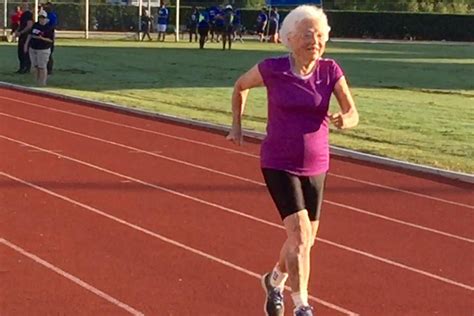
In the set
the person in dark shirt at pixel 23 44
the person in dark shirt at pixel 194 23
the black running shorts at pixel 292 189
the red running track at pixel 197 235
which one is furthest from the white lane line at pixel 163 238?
the person in dark shirt at pixel 194 23

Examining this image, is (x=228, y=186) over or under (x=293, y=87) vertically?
under

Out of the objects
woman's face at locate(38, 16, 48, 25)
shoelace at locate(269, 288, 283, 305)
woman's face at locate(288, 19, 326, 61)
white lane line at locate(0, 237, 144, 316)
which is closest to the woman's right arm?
woman's face at locate(288, 19, 326, 61)

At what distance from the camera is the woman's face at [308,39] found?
6.47m

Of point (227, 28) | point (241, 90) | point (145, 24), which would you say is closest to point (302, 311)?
point (241, 90)

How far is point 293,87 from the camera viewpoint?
259 inches

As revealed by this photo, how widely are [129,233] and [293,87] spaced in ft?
11.6

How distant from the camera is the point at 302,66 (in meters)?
6.63

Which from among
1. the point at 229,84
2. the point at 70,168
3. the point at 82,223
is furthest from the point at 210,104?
the point at 82,223

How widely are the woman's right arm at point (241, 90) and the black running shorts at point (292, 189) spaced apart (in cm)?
39

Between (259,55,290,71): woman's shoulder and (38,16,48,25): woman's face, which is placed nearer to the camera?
(259,55,290,71): woman's shoulder

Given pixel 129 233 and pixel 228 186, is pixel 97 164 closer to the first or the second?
pixel 228 186

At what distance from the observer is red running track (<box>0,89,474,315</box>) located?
767 centimetres

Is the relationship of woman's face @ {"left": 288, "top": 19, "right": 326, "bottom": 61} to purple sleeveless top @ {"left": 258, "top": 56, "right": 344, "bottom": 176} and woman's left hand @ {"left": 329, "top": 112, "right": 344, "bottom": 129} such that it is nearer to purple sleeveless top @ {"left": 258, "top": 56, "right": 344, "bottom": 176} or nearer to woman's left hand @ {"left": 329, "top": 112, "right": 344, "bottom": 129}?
purple sleeveless top @ {"left": 258, "top": 56, "right": 344, "bottom": 176}

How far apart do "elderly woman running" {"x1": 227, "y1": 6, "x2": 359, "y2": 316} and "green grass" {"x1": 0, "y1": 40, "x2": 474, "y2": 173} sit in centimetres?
735
